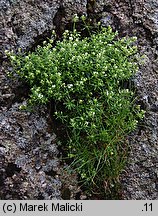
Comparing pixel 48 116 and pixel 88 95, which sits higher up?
pixel 88 95

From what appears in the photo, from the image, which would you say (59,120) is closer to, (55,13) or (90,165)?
(90,165)

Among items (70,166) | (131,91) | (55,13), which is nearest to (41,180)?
(70,166)

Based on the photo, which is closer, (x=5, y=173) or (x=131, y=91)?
(x=5, y=173)

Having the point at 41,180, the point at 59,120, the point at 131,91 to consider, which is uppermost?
the point at 131,91
